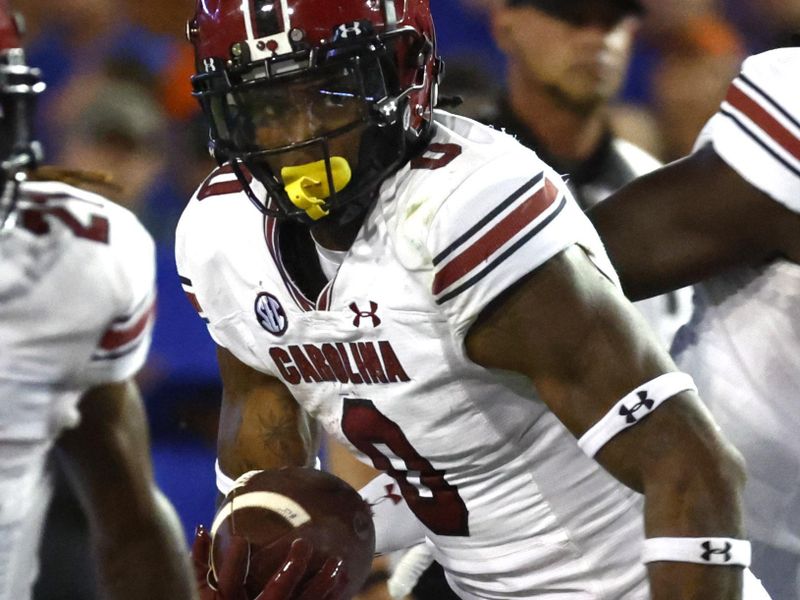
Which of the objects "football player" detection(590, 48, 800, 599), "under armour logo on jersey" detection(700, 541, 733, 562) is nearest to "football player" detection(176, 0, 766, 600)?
"under armour logo on jersey" detection(700, 541, 733, 562)

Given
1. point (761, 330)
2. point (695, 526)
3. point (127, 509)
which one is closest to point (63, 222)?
point (127, 509)

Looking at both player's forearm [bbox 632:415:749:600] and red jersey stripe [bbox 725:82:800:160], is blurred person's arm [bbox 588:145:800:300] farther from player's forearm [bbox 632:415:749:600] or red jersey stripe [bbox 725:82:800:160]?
player's forearm [bbox 632:415:749:600]

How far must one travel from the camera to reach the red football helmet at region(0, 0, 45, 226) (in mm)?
1256

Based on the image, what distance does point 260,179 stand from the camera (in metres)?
1.37

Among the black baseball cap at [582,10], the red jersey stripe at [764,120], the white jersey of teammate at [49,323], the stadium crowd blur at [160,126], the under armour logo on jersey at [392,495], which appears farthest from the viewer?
the stadium crowd blur at [160,126]

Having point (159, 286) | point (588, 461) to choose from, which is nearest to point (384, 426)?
point (588, 461)

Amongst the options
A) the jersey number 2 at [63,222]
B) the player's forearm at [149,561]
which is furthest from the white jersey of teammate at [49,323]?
the player's forearm at [149,561]

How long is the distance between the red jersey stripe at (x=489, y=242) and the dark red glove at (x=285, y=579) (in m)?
0.26

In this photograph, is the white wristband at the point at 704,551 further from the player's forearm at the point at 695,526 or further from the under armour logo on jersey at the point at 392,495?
the under armour logo on jersey at the point at 392,495

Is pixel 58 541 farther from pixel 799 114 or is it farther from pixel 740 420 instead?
pixel 799 114

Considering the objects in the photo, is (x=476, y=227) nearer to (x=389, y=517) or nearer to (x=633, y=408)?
(x=633, y=408)

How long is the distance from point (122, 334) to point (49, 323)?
0.25 ft

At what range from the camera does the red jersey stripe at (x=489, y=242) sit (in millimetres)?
1238

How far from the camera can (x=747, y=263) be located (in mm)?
1503
